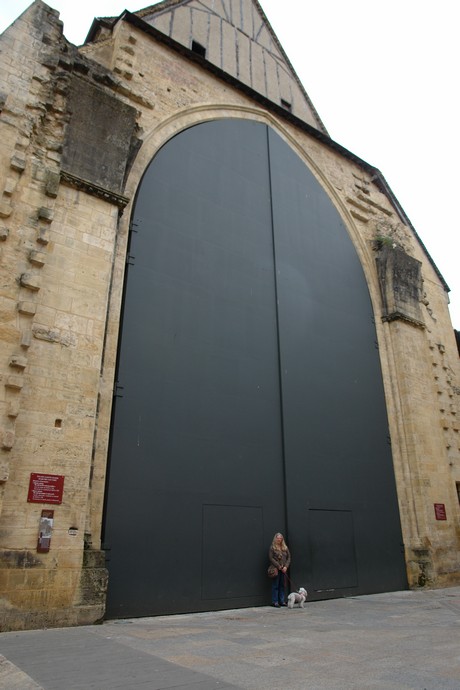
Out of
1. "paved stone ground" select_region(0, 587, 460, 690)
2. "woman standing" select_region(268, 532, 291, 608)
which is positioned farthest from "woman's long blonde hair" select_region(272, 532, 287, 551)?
"paved stone ground" select_region(0, 587, 460, 690)

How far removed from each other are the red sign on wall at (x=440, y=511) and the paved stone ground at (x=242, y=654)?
4.55m

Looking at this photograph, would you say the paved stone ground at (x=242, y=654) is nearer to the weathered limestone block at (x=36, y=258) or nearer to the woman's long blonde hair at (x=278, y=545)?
the woman's long blonde hair at (x=278, y=545)

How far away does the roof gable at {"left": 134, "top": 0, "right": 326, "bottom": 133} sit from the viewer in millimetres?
12344

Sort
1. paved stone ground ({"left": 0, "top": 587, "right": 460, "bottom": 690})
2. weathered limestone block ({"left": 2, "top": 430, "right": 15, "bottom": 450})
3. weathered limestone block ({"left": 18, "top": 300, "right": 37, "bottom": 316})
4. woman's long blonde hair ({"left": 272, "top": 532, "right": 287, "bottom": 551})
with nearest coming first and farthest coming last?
paved stone ground ({"left": 0, "top": 587, "right": 460, "bottom": 690}) → weathered limestone block ({"left": 2, "top": 430, "right": 15, "bottom": 450}) → weathered limestone block ({"left": 18, "top": 300, "right": 37, "bottom": 316}) → woman's long blonde hair ({"left": 272, "top": 532, "right": 287, "bottom": 551})

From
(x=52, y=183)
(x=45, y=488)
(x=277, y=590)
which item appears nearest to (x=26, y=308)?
(x=52, y=183)

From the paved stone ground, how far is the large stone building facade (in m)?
0.97

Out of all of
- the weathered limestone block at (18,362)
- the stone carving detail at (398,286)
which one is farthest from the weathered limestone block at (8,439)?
the stone carving detail at (398,286)

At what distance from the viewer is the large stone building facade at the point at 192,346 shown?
6500mm

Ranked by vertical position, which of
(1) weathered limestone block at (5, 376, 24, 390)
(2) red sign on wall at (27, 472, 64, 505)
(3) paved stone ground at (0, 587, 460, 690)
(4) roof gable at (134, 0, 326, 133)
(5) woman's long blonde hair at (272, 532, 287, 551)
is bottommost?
(3) paved stone ground at (0, 587, 460, 690)

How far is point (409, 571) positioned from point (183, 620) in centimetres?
612

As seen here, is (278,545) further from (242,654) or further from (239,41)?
(239,41)

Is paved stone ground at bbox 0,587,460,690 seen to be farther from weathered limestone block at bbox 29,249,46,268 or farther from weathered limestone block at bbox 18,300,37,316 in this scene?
weathered limestone block at bbox 29,249,46,268

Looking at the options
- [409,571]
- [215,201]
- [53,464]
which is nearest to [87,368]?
[53,464]

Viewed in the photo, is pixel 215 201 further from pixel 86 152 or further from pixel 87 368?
pixel 87 368
